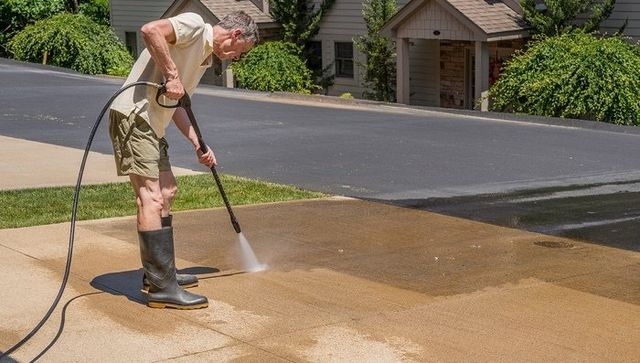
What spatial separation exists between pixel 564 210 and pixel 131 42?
101ft

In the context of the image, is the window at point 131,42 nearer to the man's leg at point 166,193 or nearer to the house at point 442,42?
the house at point 442,42

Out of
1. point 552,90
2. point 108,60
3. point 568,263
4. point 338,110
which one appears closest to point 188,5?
point 108,60

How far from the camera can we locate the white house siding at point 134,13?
38219mm

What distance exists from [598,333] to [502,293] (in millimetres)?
992

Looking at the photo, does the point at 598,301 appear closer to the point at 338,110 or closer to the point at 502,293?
the point at 502,293

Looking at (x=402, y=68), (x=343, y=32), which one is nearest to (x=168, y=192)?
(x=402, y=68)

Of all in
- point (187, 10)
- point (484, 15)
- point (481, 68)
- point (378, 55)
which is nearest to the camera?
point (481, 68)

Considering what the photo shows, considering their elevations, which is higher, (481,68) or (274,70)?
(481,68)

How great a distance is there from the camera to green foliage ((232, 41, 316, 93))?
1206 inches

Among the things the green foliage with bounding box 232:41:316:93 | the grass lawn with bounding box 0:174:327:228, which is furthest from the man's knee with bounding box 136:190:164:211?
the green foliage with bounding box 232:41:316:93

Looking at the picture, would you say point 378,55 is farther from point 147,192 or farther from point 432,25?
point 147,192

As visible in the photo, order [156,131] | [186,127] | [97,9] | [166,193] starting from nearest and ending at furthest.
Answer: [156,131] → [166,193] → [186,127] → [97,9]

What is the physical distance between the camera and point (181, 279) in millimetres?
7273

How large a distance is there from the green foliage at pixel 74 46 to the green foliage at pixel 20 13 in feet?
9.54
